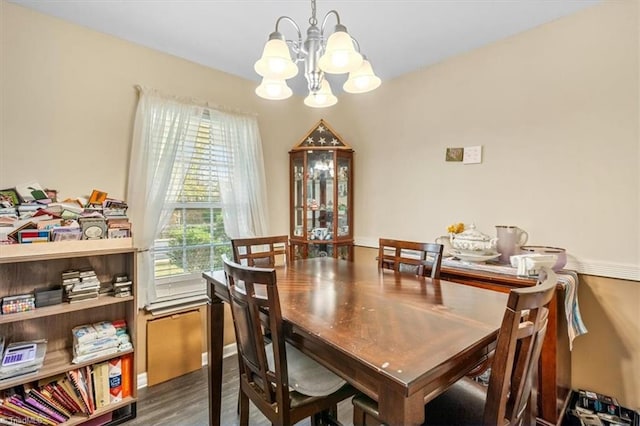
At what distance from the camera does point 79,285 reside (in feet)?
6.00

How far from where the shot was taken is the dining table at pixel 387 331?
78 centimetres

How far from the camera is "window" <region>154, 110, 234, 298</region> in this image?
7.97ft

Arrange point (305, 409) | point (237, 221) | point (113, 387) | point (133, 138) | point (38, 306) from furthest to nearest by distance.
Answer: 1. point (237, 221)
2. point (133, 138)
3. point (113, 387)
4. point (38, 306)
5. point (305, 409)

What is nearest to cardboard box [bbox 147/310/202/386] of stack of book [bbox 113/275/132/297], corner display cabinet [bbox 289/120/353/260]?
stack of book [bbox 113/275/132/297]

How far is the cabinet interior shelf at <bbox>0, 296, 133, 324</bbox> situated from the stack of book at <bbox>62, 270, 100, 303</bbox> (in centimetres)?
3

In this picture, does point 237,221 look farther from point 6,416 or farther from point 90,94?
point 6,416

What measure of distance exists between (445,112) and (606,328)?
6.02 ft

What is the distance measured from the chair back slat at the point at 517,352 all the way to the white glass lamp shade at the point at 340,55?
1057 millimetres

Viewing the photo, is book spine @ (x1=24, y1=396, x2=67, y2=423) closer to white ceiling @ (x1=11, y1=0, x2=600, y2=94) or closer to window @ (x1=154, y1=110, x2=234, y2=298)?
window @ (x1=154, y1=110, x2=234, y2=298)

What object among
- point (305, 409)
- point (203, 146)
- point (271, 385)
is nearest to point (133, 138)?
point (203, 146)

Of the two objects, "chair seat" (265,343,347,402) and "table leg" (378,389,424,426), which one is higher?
"table leg" (378,389,424,426)

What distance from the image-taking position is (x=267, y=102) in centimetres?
302

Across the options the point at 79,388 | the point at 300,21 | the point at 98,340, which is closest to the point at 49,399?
the point at 79,388

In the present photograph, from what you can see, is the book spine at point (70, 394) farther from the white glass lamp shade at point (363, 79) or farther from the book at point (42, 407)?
the white glass lamp shade at point (363, 79)
